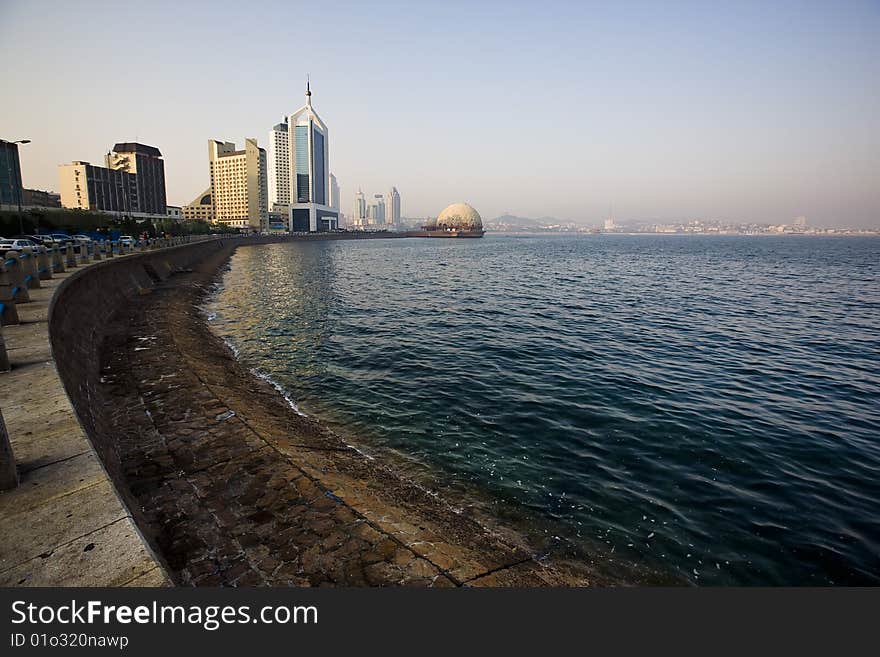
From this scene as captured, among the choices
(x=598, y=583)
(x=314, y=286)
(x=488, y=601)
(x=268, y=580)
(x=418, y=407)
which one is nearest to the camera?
(x=488, y=601)

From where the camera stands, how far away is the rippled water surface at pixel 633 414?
643 centimetres

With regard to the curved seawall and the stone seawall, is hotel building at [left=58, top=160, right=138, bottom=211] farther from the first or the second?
the curved seawall

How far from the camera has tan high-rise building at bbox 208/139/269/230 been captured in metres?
163

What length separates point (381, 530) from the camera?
5.83 metres

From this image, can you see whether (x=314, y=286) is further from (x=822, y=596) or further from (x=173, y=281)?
(x=822, y=596)

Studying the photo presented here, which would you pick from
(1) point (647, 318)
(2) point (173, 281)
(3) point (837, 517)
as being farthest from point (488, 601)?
(2) point (173, 281)

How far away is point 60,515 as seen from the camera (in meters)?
4.04

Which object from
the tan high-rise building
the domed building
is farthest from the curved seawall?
the domed building

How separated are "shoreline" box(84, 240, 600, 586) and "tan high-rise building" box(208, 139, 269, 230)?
542ft

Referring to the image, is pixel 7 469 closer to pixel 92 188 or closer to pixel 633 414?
pixel 633 414

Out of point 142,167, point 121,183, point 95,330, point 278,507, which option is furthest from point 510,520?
point 142,167

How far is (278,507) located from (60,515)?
2.62 m

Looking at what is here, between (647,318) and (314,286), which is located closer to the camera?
(647,318)

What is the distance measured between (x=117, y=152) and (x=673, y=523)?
18954 cm
